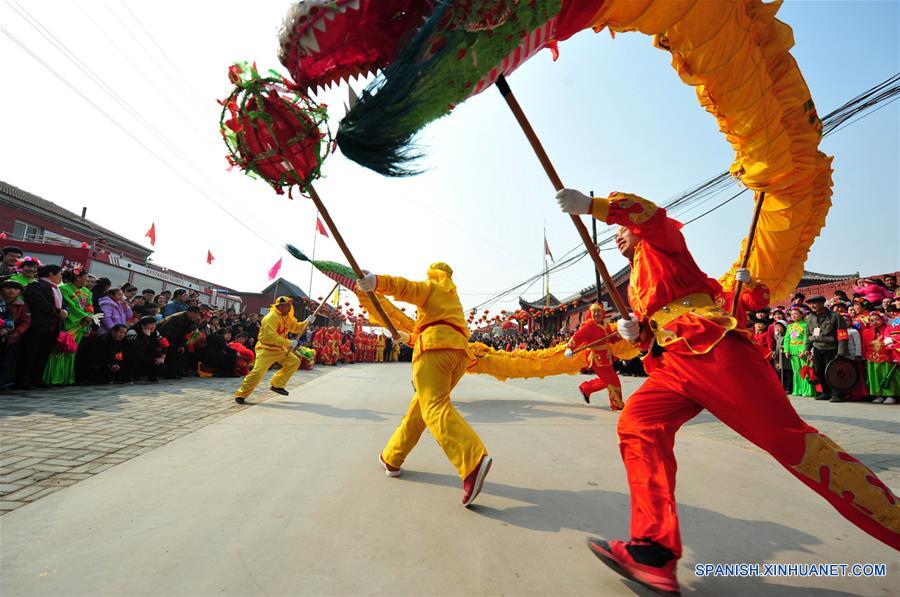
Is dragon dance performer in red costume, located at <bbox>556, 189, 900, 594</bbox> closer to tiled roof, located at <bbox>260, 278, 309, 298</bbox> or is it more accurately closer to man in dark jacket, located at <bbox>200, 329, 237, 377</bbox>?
man in dark jacket, located at <bbox>200, 329, 237, 377</bbox>

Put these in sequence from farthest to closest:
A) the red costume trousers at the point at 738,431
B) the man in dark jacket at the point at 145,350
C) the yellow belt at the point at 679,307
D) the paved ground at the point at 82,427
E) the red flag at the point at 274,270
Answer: the red flag at the point at 274,270, the man in dark jacket at the point at 145,350, the paved ground at the point at 82,427, the yellow belt at the point at 679,307, the red costume trousers at the point at 738,431

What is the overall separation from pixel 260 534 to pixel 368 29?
222 cm

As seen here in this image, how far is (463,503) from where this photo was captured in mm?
2271

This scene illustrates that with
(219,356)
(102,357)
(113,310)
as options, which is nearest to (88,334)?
(102,357)

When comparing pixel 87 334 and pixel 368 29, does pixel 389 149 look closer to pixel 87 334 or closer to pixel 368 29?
pixel 368 29

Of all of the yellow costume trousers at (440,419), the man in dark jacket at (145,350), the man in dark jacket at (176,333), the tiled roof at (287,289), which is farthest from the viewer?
the tiled roof at (287,289)

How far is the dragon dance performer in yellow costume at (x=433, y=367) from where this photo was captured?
2.40 metres

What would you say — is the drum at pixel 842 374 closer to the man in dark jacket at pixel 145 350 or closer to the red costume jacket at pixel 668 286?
the red costume jacket at pixel 668 286

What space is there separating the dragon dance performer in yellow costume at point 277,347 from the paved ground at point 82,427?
37 cm

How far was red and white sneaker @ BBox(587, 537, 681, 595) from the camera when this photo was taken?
1480 mm

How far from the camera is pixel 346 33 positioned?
1.79 metres

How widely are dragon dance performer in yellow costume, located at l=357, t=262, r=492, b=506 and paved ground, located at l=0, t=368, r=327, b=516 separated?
188 centimetres

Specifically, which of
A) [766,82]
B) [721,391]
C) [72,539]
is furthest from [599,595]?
[766,82]

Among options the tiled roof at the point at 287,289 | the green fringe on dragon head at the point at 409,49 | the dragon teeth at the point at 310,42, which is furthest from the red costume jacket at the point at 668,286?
the tiled roof at the point at 287,289
